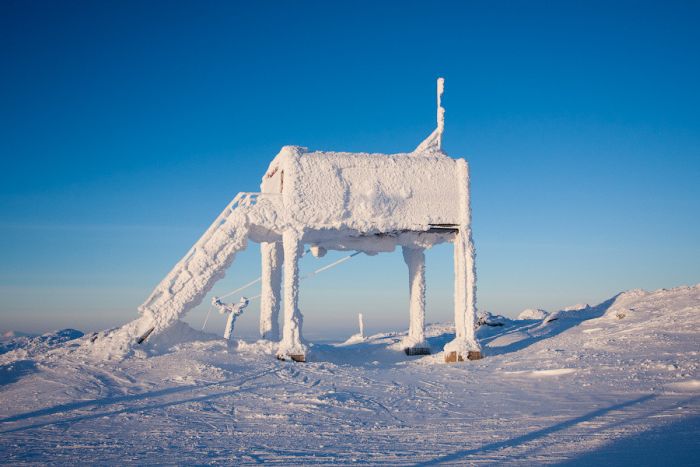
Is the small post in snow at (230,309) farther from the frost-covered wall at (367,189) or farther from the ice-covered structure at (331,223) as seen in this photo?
the frost-covered wall at (367,189)

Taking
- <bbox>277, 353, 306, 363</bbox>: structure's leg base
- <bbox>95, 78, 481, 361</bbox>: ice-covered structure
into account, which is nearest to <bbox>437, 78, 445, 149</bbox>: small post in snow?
<bbox>95, 78, 481, 361</bbox>: ice-covered structure

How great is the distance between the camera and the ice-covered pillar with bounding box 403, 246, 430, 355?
20469 mm

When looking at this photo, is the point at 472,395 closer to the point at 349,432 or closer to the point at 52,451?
the point at 349,432

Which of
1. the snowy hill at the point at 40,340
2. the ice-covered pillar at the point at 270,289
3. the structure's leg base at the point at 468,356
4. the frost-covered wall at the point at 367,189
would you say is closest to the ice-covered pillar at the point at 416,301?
the structure's leg base at the point at 468,356

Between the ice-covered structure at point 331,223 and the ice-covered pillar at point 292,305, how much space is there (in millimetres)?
29

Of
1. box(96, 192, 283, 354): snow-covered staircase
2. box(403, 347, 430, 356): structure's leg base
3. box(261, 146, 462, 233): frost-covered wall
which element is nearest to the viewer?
box(96, 192, 283, 354): snow-covered staircase

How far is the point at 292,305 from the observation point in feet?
55.0

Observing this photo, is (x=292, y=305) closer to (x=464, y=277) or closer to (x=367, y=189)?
(x=367, y=189)

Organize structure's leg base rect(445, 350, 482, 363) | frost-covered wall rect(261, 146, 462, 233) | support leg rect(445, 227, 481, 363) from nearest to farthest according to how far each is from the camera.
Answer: frost-covered wall rect(261, 146, 462, 233) → structure's leg base rect(445, 350, 482, 363) → support leg rect(445, 227, 481, 363)

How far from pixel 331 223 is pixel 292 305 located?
108 inches

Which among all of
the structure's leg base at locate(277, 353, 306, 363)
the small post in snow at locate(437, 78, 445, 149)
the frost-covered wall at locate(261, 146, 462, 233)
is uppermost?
the small post in snow at locate(437, 78, 445, 149)

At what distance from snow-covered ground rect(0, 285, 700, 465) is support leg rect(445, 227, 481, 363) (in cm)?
93

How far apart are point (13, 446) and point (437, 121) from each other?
51.6 feet

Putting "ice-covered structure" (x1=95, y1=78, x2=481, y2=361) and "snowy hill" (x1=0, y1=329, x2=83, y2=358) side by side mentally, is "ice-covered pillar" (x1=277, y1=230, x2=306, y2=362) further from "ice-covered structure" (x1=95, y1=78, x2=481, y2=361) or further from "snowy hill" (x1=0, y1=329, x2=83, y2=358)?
"snowy hill" (x1=0, y1=329, x2=83, y2=358)
